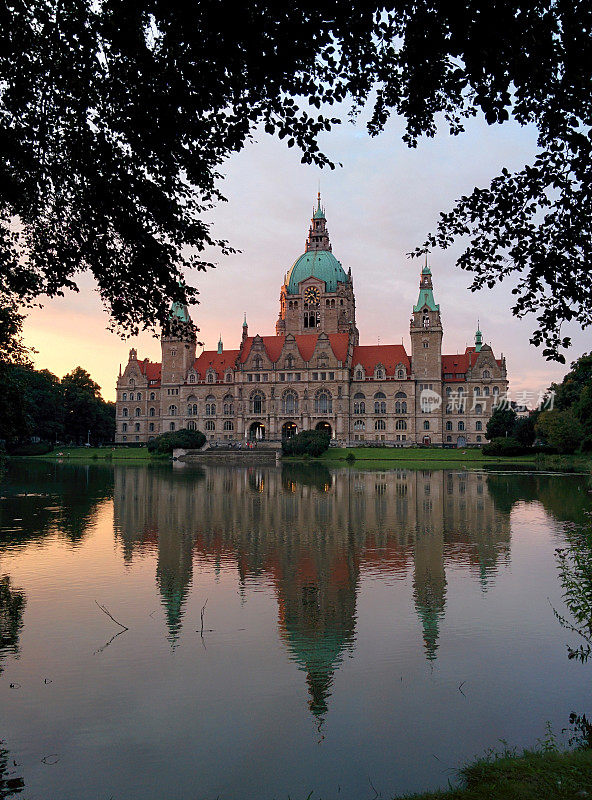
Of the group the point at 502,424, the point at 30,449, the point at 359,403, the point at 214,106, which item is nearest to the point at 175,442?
the point at 30,449

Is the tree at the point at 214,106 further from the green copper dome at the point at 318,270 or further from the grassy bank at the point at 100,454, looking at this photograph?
the green copper dome at the point at 318,270

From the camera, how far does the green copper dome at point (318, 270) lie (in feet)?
390

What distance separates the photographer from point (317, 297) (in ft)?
380

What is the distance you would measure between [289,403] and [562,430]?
164ft

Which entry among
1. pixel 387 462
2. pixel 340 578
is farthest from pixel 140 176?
pixel 387 462

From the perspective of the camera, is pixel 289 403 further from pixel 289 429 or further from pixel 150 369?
pixel 150 369

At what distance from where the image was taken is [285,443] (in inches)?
3226

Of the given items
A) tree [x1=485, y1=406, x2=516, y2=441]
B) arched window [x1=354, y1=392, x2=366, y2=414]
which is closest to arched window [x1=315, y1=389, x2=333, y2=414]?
arched window [x1=354, y1=392, x2=366, y2=414]

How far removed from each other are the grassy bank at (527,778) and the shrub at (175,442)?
7713 centimetres

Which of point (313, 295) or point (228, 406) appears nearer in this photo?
point (228, 406)

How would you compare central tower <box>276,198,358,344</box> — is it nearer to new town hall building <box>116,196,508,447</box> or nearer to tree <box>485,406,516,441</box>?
new town hall building <box>116,196,508,447</box>

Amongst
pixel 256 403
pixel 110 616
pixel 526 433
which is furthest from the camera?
pixel 256 403

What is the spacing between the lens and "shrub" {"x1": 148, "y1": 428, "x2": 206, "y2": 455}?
269ft

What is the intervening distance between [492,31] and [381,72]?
1.79 meters
